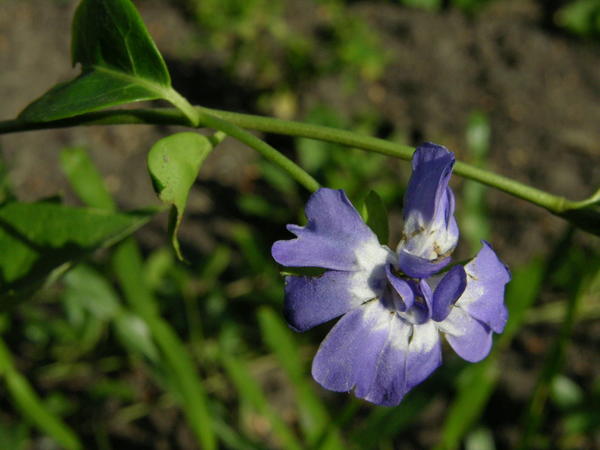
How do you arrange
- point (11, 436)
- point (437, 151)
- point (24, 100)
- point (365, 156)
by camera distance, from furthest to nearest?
point (24, 100) → point (365, 156) → point (11, 436) → point (437, 151)

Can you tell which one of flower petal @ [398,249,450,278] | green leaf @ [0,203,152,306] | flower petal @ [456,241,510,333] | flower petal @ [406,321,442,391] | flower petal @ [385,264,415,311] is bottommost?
green leaf @ [0,203,152,306]

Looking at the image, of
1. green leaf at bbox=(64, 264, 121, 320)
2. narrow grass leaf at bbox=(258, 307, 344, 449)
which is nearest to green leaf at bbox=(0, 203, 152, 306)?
narrow grass leaf at bbox=(258, 307, 344, 449)

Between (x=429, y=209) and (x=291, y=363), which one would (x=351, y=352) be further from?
(x=291, y=363)

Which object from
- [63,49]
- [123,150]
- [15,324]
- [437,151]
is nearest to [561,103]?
[123,150]

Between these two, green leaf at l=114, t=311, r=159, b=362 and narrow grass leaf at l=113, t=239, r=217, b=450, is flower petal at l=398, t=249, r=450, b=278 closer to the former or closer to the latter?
narrow grass leaf at l=113, t=239, r=217, b=450

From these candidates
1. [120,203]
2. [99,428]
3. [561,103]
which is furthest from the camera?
[561,103]

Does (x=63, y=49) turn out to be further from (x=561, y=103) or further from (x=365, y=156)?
(x=561, y=103)

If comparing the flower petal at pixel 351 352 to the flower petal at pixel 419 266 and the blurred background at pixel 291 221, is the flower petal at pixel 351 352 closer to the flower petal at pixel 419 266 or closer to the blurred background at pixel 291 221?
the flower petal at pixel 419 266
